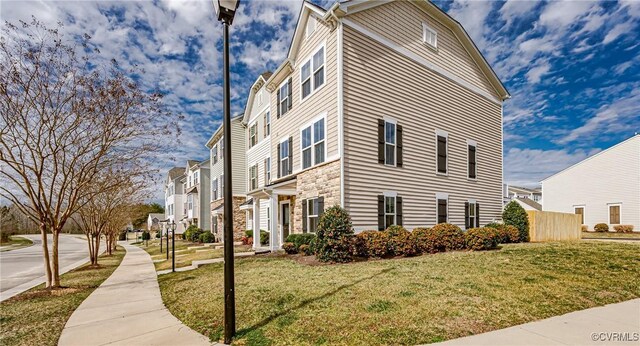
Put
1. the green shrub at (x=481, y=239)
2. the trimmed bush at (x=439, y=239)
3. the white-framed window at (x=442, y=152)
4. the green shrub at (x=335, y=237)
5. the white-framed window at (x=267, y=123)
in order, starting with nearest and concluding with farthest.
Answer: the green shrub at (x=335, y=237)
the trimmed bush at (x=439, y=239)
the green shrub at (x=481, y=239)
the white-framed window at (x=442, y=152)
the white-framed window at (x=267, y=123)

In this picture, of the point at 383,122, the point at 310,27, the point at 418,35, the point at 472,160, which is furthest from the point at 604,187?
the point at 310,27

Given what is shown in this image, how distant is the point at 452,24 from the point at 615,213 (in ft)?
74.4

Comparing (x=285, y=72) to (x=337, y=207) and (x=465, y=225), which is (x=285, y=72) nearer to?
(x=337, y=207)

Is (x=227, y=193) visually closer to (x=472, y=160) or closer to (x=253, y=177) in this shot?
(x=472, y=160)

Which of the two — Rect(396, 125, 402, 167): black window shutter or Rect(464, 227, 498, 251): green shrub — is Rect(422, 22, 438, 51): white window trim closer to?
Rect(396, 125, 402, 167): black window shutter

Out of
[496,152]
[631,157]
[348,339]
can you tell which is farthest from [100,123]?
[631,157]

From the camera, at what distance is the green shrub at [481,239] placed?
12219mm

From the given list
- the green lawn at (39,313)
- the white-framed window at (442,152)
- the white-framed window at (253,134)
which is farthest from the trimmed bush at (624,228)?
the green lawn at (39,313)

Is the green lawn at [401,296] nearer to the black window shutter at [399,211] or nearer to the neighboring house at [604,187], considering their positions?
the black window shutter at [399,211]

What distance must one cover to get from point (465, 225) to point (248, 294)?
13182 mm

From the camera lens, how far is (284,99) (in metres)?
17.4

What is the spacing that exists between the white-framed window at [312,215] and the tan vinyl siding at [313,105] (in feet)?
6.54

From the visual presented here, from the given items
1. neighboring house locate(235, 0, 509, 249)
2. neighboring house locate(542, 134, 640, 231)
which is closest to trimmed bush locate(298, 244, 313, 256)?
neighboring house locate(235, 0, 509, 249)

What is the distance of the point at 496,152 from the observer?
1939 centimetres
